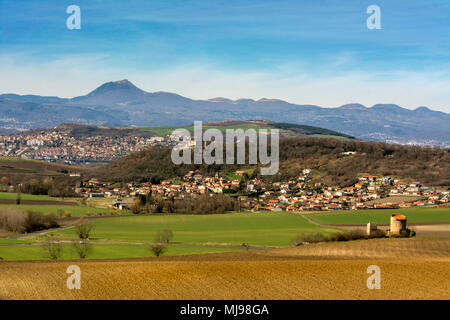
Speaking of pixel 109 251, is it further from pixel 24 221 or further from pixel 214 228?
pixel 24 221

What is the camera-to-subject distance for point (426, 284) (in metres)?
20.9

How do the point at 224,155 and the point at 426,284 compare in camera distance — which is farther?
the point at 224,155

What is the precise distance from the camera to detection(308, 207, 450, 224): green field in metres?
58.1

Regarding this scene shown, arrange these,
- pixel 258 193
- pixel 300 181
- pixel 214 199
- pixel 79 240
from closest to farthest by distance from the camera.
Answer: pixel 79 240, pixel 214 199, pixel 258 193, pixel 300 181

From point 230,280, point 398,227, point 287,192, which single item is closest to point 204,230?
point 398,227

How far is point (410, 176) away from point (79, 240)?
6550 cm

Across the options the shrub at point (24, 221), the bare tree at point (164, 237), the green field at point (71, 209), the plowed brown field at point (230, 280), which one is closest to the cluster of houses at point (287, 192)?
the green field at point (71, 209)

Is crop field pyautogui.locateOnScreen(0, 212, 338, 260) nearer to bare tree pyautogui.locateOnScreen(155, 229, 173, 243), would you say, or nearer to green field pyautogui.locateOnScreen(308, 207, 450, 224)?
bare tree pyautogui.locateOnScreen(155, 229, 173, 243)

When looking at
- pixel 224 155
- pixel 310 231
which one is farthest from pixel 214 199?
pixel 224 155

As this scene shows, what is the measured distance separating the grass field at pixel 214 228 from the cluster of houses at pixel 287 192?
1195 cm

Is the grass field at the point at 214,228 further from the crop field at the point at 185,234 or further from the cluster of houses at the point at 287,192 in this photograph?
the cluster of houses at the point at 287,192

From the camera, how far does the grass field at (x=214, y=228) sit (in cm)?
5000
